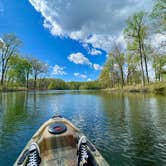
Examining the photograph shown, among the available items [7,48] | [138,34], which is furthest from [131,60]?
[7,48]

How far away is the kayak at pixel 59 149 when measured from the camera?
4090 mm

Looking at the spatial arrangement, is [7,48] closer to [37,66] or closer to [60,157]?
[37,66]

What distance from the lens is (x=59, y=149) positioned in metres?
5.50

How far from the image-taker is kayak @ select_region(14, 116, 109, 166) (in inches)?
161

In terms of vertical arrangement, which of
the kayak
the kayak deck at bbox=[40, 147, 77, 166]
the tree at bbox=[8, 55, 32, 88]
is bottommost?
the kayak deck at bbox=[40, 147, 77, 166]

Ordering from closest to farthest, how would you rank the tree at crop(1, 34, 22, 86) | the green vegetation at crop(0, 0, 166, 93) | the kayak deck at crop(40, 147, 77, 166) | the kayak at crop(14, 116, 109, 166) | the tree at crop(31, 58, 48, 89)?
the kayak at crop(14, 116, 109, 166) → the kayak deck at crop(40, 147, 77, 166) → the green vegetation at crop(0, 0, 166, 93) → the tree at crop(1, 34, 22, 86) → the tree at crop(31, 58, 48, 89)

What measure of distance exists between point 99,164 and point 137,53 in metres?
39.2

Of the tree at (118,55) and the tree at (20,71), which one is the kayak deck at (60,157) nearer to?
the tree at (118,55)

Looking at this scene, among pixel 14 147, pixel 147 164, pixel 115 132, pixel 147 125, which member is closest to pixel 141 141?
pixel 115 132

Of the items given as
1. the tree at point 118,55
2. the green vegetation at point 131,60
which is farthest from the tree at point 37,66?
the tree at point 118,55

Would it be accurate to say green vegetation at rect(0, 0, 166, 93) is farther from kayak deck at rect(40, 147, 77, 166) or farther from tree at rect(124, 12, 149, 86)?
kayak deck at rect(40, 147, 77, 166)

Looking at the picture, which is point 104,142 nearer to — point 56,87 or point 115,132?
point 115,132

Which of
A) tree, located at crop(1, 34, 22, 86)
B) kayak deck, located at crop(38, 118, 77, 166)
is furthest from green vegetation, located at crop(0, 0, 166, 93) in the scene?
kayak deck, located at crop(38, 118, 77, 166)

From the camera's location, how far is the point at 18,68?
6256 centimetres
